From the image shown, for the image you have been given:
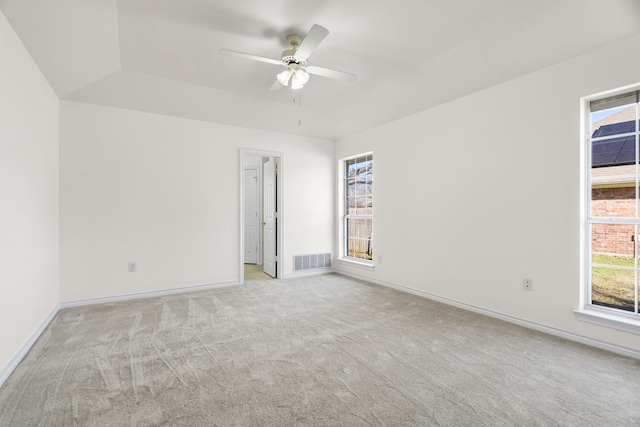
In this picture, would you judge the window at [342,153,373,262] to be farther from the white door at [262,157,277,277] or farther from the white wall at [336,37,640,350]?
the white door at [262,157,277,277]

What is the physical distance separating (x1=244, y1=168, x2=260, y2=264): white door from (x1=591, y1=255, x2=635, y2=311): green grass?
5.67 m

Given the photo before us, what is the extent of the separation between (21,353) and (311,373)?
2302mm

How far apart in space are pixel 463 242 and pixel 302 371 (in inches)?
97.1

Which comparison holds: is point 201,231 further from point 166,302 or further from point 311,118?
point 311,118

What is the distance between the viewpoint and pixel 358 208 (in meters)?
5.31

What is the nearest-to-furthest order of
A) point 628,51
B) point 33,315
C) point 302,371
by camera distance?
point 302,371 < point 628,51 < point 33,315

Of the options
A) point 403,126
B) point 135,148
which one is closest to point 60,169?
point 135,148

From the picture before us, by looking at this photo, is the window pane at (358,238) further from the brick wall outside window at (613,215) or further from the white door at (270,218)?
the brick wall outside window at (613,215)

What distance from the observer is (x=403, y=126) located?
4.25 meters

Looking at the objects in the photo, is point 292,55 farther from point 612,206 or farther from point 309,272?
point 309,272

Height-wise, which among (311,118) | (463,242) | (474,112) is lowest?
(463,242)

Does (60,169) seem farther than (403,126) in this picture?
No

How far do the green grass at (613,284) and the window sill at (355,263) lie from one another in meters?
2.72

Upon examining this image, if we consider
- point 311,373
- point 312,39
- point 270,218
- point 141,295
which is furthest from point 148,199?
point 311,373
